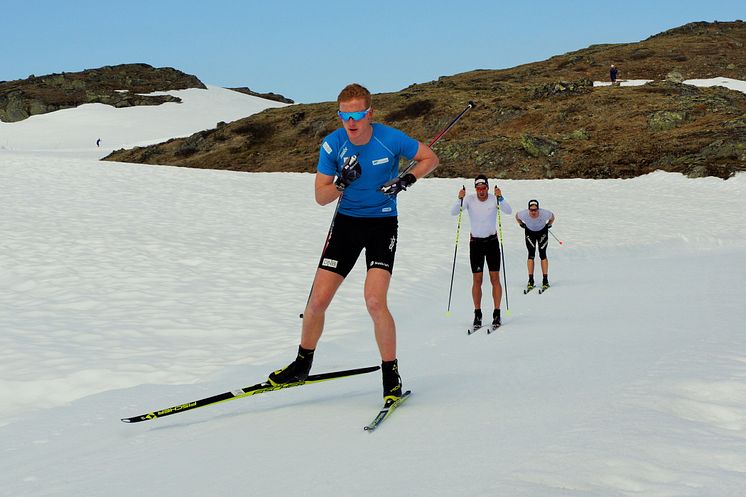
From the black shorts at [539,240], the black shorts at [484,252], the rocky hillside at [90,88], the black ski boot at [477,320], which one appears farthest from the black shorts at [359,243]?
the rocky hillside at [90,88]

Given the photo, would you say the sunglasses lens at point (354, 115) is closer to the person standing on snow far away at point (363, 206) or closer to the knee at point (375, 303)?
the person standing on snow far away at point (363, 206)

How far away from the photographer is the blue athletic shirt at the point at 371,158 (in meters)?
5.50

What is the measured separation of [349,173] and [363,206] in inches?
17.7

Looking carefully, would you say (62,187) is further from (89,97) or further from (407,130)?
(89,97)

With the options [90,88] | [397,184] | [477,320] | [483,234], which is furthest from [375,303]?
[90,88]

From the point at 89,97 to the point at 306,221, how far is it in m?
76.5

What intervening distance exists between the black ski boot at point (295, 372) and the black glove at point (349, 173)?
1494 mm

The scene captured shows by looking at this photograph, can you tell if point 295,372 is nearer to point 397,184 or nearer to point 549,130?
point 397,184

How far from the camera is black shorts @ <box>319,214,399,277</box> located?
5.64m

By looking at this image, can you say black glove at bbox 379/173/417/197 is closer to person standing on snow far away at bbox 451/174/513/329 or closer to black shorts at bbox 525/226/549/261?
person standing on snow far away at bbox 451/174/513/329

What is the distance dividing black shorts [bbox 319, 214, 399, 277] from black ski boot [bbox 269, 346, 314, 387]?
785 millimetres

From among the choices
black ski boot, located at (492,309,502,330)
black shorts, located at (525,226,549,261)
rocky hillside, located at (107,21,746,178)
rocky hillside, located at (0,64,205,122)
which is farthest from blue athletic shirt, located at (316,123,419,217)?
rocky hillside, located at (0,64,205,122)

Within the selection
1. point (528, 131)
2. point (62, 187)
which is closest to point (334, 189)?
point (62, 187)

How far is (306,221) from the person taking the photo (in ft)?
70.2
